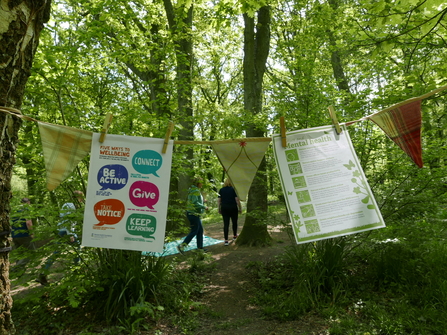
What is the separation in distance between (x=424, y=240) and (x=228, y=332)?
2.89 meters

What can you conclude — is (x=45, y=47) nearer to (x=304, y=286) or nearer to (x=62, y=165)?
(x=62, y=165)

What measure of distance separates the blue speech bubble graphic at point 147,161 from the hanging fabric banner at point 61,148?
514 mm

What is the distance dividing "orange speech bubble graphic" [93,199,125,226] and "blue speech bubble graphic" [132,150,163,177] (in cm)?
38

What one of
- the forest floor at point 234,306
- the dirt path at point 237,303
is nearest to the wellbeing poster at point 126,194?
the forest floor at point 234,306

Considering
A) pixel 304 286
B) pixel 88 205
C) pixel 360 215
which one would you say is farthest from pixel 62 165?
pixel 304 286

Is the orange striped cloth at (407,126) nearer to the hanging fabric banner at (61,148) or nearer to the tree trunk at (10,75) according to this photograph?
the hanging fabric banner at (61,148)

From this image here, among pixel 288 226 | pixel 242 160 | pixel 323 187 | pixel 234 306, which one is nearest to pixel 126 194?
pixel 242 160

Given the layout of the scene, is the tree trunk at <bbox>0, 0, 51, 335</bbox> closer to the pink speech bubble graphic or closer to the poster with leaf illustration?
the pink speech bubble graphic

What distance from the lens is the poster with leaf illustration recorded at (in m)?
2.88

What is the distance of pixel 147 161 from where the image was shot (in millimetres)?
2984

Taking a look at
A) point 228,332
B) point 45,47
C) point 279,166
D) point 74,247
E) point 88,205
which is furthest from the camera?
point 45,47

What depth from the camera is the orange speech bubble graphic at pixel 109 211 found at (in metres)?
2.86

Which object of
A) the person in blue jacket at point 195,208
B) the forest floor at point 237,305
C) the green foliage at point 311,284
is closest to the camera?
the forest floor at point 237,305

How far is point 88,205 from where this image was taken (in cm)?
284
